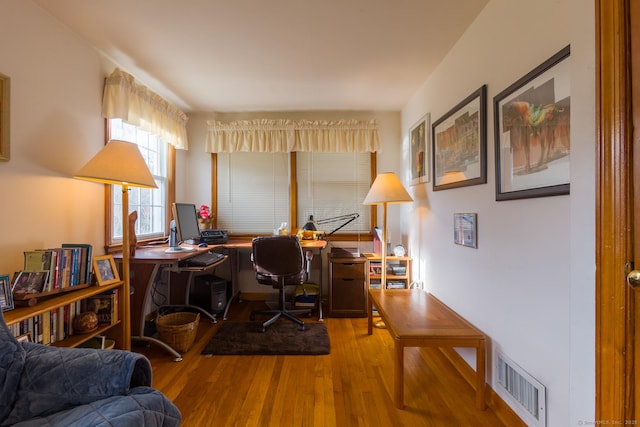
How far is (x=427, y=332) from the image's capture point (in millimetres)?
1583

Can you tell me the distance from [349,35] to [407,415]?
8.07 feet

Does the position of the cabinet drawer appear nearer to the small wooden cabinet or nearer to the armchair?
the small wooden cabinet

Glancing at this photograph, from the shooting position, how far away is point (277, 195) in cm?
343

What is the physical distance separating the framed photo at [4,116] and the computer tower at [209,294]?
72.3 inches

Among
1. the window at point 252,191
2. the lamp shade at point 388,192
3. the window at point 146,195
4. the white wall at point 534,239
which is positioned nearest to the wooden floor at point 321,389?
the white wall at point 534,239

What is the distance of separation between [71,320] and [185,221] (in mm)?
1141

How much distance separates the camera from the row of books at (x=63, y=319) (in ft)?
4.54

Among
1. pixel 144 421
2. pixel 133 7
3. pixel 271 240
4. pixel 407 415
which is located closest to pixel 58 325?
pixel 144 421

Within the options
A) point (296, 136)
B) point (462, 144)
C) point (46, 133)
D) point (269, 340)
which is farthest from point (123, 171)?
point (462, 144)

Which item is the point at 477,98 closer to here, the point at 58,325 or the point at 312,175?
the point at 312,175

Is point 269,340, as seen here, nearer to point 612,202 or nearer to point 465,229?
point 465,229

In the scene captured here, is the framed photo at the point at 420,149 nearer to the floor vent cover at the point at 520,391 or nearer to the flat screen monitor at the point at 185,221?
the floor vent cover at the point at 520,391

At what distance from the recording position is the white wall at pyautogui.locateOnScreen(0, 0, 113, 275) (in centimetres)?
149

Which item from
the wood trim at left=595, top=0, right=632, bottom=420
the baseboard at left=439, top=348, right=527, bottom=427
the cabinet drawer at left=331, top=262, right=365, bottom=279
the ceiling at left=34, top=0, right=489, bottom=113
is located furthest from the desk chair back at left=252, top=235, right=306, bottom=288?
the wood trim at left=595, top=0, right=632, bottom=420
